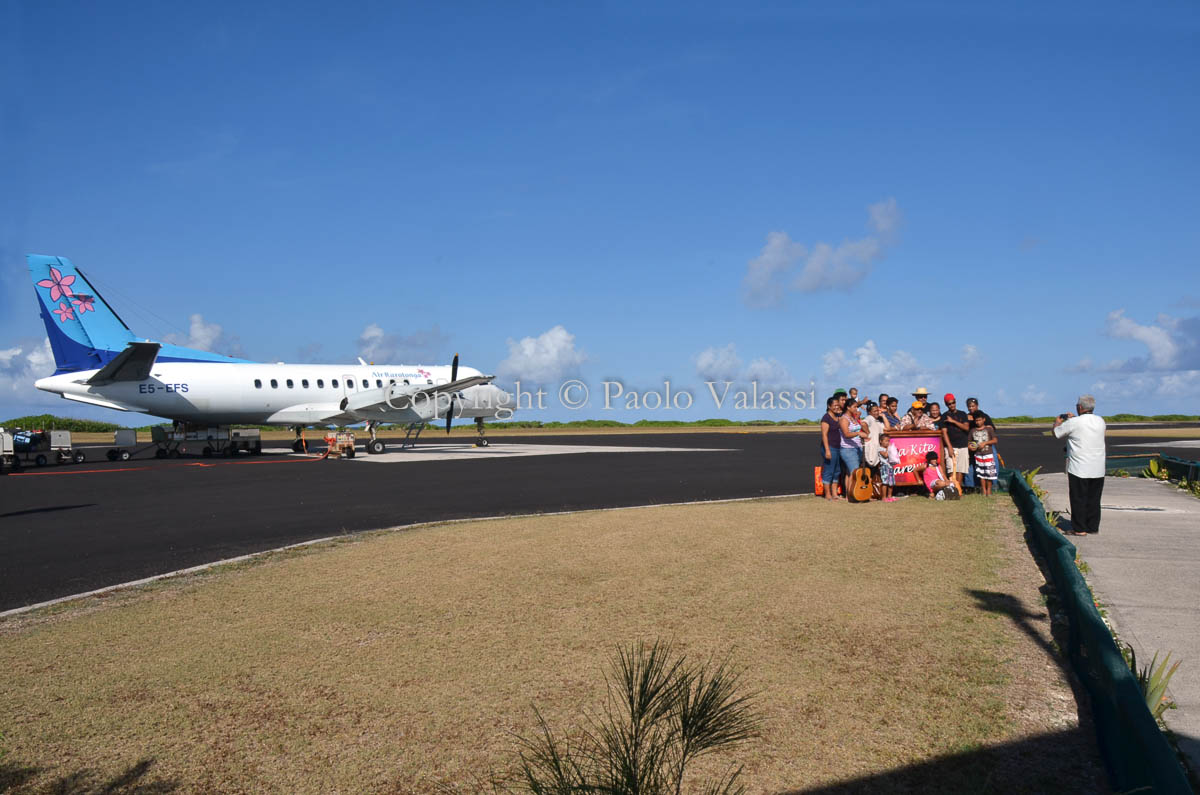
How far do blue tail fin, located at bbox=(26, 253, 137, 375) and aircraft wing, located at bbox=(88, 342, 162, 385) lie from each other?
1.68 meters

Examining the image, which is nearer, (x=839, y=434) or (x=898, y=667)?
(x=898, y=667)

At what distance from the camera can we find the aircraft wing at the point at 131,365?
99.7 ft

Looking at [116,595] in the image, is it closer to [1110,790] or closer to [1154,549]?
[1110,790]

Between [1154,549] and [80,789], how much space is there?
36.3 ft

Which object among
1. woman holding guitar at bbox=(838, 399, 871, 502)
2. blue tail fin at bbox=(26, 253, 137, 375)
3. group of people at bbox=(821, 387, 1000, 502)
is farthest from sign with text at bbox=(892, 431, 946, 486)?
blue tail fin at bbox=(26, 253, 137, 375)

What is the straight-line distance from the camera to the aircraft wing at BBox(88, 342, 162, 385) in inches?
1196

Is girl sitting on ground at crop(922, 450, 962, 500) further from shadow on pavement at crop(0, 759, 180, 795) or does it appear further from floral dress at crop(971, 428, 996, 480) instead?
shadow on pavement at crop(0, 759, 180, 795)

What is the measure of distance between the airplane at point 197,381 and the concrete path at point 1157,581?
2790cm

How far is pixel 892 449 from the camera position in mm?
15938

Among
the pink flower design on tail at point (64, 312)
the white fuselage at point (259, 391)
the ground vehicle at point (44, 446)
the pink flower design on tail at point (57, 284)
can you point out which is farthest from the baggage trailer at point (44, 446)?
the pink flower design on tail at point (57, 284)

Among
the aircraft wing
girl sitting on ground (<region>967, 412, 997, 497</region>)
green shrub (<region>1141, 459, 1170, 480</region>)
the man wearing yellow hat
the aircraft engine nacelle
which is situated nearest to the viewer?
girl sitting on ground (<region>967, 412, 997, 497</region>)

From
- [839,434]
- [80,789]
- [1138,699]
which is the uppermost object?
[839,434]

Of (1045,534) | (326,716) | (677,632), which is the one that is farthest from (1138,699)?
(1045,534)

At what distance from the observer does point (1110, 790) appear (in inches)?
150
